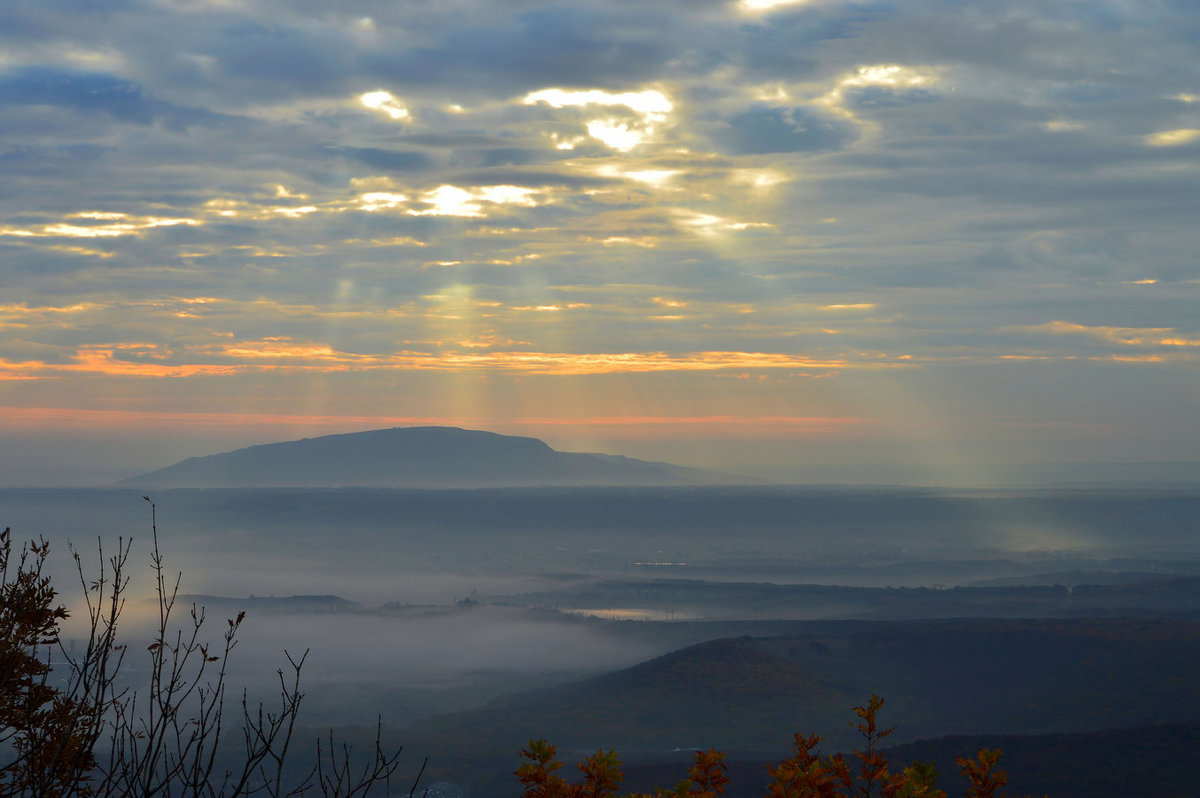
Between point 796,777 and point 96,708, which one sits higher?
point 96,708

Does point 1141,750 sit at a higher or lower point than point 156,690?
lower

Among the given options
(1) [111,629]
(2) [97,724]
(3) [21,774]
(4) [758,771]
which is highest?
(1) [111,629]

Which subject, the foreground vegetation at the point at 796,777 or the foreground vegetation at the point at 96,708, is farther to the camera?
the foreground vegetation at the point at 796,777

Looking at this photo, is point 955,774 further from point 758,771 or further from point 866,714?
point 866,714

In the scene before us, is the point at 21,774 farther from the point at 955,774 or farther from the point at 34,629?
the point at 955,774

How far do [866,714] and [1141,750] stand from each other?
165565 millimetres

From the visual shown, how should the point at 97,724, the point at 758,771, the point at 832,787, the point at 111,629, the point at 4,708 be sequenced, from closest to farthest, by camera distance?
the point at 111,629 < the point at 832,787 < the point at 97,724 < the point at 4,708 < the point at 758,771

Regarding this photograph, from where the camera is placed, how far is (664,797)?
42.2 ft

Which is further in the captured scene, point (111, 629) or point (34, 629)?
point (34, 629)

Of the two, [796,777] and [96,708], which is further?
[96,708]

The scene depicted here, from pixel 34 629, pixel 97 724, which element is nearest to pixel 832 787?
pixel 97 724

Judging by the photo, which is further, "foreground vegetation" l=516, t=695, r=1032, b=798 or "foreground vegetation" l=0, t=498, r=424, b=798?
"foreground vegetation" l=516, t=695, r=1032, b=798

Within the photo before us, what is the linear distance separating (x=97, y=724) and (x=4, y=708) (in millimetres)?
3544

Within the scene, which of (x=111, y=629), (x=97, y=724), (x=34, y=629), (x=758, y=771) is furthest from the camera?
(x=758, y=771)
